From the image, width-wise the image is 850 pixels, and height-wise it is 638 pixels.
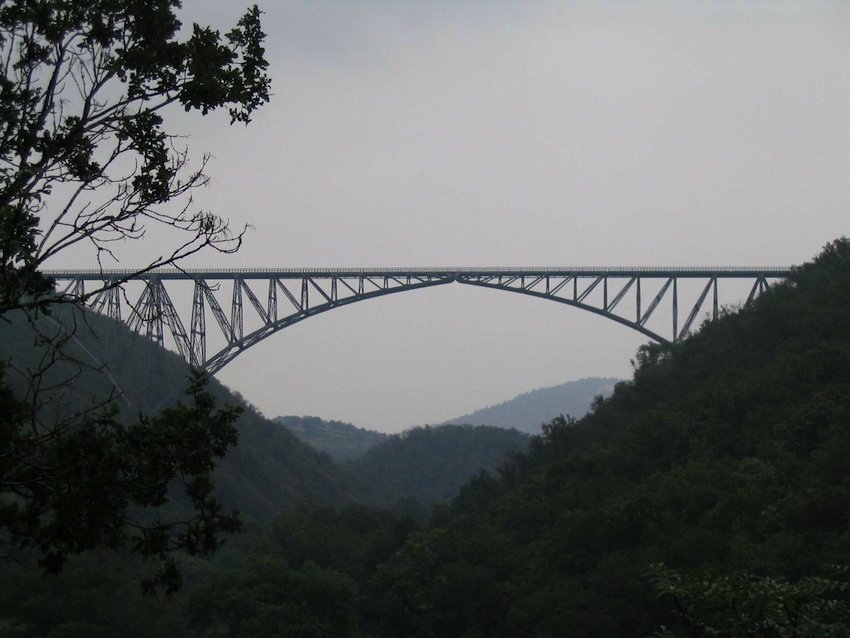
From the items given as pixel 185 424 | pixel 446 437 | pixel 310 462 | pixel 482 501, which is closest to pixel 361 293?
pixel 482 501

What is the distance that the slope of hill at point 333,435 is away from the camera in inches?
5763

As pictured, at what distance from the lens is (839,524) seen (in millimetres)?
25391

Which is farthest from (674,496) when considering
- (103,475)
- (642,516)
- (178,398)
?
(103,475)

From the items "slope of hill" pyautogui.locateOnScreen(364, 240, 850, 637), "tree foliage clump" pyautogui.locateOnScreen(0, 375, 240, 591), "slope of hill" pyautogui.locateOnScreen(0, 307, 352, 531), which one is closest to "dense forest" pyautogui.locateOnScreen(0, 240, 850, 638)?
"slope of hill" pyautogui.locateOnScreen(364, 240, 850, 637)

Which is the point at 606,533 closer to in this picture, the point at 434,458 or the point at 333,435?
the point at 434,458

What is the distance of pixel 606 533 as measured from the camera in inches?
1231

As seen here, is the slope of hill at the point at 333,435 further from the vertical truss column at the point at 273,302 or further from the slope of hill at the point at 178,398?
the vertical truss column at the point at 273,302

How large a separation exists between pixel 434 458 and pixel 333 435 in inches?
2254

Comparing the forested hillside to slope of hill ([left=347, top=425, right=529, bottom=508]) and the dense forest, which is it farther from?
slope of hill ([left=347, top=425, right=529, bottom=508])

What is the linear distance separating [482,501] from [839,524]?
22558 mm

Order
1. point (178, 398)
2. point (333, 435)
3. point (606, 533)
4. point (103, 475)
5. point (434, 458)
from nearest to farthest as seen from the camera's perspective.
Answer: point (103, 475), point (606, 533), point (178, 398), point (434, 458), point (333, 435)

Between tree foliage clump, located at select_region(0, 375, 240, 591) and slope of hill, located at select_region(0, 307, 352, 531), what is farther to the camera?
slope of hill, located at select_region(0, 307, 352, 531)

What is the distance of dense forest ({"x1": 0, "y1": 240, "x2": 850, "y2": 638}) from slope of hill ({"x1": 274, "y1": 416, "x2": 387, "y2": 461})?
9831 centimetres

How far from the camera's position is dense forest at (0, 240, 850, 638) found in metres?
26.7
